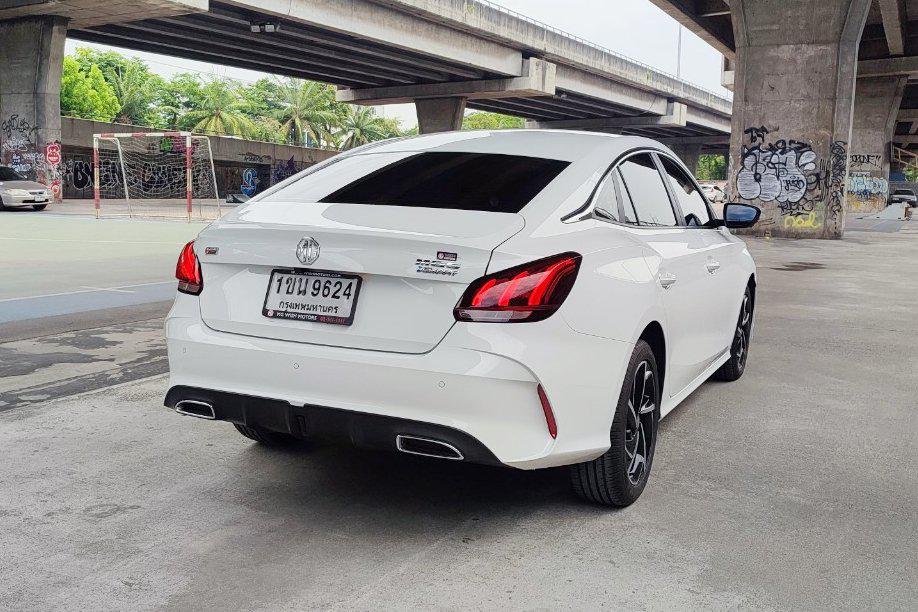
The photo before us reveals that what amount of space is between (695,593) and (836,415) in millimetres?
2824

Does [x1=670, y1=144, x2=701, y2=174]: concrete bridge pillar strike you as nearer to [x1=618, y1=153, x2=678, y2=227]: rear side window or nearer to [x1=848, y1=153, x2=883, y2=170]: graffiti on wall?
[x1=848, y1=153, x2=883, y2=170]: graffiti on wall

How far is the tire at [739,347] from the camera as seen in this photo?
5.99 meters

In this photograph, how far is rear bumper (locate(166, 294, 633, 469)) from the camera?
9.78 feet

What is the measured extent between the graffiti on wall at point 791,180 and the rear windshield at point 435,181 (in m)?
21.2

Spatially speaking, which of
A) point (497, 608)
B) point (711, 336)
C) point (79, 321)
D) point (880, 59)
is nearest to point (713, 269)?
point (711, 336)

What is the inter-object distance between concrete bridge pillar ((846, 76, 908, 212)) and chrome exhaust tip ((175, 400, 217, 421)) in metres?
39.5

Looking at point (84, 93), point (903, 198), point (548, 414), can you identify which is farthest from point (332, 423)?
point (84, 93)

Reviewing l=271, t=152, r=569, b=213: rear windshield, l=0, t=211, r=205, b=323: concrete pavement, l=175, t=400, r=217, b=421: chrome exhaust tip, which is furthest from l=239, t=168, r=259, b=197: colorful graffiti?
l=175, t=400, r=217, b=421: chrome exhaust tip

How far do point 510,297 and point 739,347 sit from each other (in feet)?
11.8

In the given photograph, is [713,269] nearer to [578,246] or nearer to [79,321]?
[578,246]

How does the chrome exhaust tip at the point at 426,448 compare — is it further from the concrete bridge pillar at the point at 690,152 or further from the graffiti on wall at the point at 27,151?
the concrete bridge pillar at the point at 690,152

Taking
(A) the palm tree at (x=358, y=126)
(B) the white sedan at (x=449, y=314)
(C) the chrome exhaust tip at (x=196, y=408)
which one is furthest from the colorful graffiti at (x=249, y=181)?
(C) the chrome exhaust tip at (x=196, y=408)

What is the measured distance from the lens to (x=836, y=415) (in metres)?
5.29

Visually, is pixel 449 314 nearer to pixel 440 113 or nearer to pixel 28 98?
pixel 28 98
